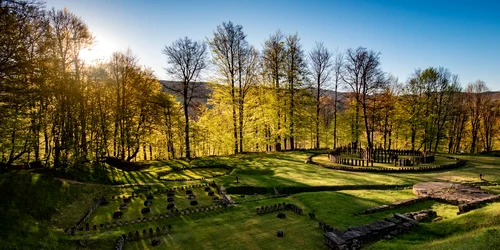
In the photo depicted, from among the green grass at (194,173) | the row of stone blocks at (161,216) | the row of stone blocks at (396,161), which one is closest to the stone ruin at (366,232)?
the row of stone blocks at (161,216)

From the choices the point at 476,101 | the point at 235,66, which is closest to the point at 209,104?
the point at 235,66

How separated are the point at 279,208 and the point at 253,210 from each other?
1.68 m

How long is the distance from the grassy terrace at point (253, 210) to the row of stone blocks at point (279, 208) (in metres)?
0.33

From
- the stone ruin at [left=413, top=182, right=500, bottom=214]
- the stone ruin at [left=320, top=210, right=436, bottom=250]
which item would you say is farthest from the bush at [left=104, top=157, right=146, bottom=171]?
the stone ruin at [left=413, top=182, right=500, bottom=214]

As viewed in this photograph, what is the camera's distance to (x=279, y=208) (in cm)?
1577

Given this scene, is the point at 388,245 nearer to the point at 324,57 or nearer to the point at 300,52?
the point at 300,52

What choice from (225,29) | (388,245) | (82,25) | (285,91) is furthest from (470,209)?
(82,25)

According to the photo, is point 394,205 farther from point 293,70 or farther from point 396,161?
point 293,70

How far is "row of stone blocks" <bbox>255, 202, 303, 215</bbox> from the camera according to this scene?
49.5ft

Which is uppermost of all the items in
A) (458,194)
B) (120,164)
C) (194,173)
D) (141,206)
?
(120,164)

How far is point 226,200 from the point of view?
17.6m

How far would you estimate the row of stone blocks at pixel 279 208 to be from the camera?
49.5 feet

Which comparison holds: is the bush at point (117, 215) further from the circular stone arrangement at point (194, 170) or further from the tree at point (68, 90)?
the tree at point (68, 90)

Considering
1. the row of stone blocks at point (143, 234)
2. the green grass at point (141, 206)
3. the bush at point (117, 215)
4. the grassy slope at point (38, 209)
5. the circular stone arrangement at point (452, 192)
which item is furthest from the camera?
the green grass at point (141, 206)
